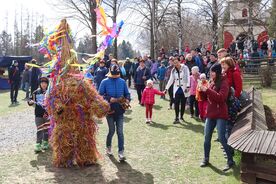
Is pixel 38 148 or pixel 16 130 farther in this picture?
pixel 16 130

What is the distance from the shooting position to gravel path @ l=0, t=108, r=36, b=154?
27.5 ft

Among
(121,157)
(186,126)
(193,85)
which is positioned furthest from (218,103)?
(193,85)

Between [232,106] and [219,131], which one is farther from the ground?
[232,106]

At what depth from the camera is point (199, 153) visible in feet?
23.7

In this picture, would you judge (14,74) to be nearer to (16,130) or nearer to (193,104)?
(16,130)

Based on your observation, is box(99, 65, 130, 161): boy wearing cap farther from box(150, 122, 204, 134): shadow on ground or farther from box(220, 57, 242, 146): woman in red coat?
box(150, 122, 204, 134): shadow on ground

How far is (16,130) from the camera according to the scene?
10.3 m

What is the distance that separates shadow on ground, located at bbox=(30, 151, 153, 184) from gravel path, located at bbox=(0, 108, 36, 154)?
1.90 meters

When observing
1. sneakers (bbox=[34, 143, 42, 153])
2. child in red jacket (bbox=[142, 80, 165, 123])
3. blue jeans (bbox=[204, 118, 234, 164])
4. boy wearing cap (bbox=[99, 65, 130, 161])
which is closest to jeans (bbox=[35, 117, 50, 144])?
sneakers (bbox=[34, 143, 42, 153])

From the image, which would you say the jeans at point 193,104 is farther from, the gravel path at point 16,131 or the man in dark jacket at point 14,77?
the man in dark jacket at point 14,77

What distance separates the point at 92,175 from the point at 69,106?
4.20ft

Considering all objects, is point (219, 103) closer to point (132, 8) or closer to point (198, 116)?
point (198, 116)

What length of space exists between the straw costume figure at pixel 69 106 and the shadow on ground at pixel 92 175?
18 centimetres

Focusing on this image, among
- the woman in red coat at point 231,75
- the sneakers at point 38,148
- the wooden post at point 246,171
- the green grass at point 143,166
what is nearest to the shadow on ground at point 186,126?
the green grass at point 143,166
